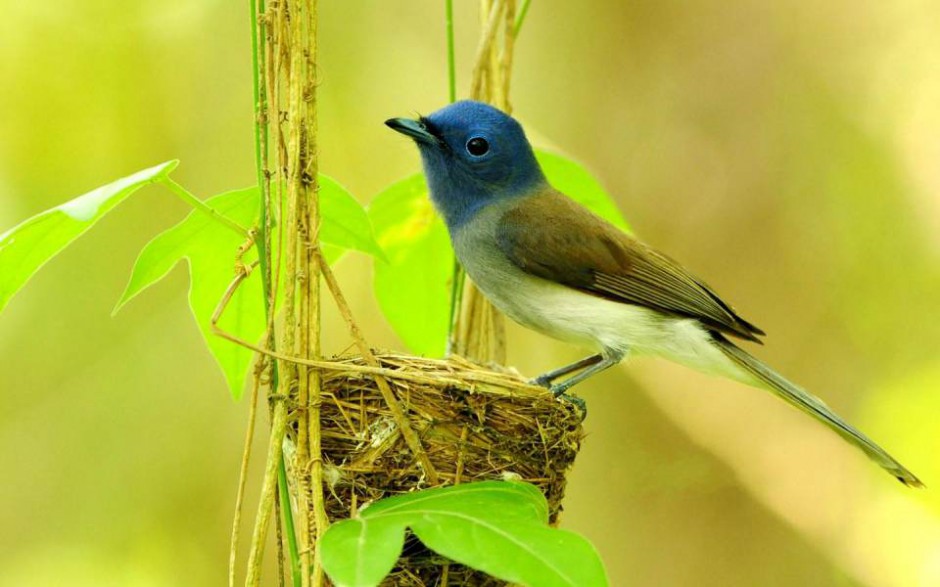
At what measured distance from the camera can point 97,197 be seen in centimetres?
191

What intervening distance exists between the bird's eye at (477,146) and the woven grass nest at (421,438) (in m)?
1.07

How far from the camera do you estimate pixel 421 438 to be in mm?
2514

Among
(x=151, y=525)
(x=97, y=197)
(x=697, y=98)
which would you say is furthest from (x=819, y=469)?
(x=97, y=197)

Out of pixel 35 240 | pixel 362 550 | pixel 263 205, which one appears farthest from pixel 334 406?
pixel 35 240

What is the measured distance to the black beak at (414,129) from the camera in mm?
3282

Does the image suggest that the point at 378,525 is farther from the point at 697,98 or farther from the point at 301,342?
the point at 697,98

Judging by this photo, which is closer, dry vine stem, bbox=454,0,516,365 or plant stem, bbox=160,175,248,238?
plant stem, bbox=160,175,248,238

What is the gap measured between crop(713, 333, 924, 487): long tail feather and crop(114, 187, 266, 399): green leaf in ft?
A: 5.58

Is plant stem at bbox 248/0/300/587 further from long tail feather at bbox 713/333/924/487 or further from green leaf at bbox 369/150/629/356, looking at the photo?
long tail feather at bbox 713/333/924/487

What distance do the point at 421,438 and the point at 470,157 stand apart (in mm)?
1311

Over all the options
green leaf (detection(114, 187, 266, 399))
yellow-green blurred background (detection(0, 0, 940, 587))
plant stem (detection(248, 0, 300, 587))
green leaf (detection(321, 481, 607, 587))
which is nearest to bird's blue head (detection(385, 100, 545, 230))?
green leaf (detection(114, 187, 266, 399))

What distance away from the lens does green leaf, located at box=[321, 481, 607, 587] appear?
1.86m

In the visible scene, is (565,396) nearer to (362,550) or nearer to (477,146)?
(477,146)

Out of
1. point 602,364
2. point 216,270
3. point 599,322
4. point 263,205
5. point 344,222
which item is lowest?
point 602,364
